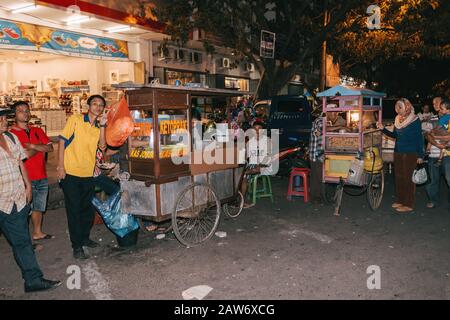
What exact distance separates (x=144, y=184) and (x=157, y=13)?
10212mm

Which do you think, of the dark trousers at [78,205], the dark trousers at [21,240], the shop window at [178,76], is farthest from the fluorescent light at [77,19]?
the dark trousers at [21,240]

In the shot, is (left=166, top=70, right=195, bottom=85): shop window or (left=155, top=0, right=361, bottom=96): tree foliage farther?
(left=166, top=70, right=195, bottom=85): shop window

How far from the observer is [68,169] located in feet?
16.1

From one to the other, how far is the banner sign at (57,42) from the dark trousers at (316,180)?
8283mm

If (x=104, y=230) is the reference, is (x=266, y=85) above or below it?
above

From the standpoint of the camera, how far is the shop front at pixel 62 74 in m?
12.3

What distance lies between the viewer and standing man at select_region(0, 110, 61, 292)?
3.87 metres

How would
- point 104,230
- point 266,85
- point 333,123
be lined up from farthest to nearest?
point 266,85 < point 333,123 < point 104,230

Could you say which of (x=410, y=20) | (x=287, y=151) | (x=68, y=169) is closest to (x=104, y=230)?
(x=68, y=169)

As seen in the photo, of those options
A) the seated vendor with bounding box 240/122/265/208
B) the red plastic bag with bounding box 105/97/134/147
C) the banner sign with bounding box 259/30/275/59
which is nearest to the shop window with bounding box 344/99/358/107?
the seated vendor with bounding box 240/122/265/208

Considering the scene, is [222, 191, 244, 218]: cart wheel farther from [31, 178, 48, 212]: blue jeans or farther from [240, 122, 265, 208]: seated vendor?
[31, 178, 48, 212]: blue jeans

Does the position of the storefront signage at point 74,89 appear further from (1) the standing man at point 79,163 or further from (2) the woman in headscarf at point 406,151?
(2) the woman in headscarf at point 406,151

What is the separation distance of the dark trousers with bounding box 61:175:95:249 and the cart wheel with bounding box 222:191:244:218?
2433mm
